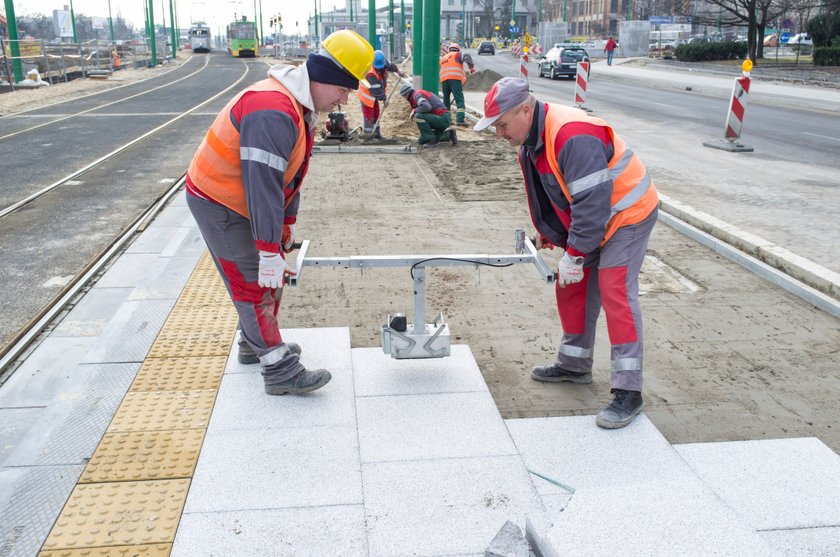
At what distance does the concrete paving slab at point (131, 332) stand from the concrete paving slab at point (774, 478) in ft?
9.99

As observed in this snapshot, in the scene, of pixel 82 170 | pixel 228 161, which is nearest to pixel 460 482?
pixel 228 161

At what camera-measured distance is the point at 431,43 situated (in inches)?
648

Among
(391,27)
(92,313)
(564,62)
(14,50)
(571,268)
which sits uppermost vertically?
(391,27)

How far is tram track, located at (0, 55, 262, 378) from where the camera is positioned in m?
4.85

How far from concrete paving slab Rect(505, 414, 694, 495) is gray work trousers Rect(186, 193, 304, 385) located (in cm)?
120

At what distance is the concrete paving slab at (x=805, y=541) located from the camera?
8.04ft

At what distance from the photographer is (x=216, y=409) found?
Answer: 3.59m

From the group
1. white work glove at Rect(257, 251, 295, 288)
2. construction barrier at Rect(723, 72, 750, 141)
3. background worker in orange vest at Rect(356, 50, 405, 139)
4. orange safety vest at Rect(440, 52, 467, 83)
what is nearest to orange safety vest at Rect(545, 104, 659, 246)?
white work glove at Rect(257, 251, 295, 288)

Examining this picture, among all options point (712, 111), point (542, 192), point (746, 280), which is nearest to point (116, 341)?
point (542, 192)

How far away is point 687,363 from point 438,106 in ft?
30.7

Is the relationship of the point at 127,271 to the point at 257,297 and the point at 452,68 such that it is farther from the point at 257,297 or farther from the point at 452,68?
the point at 452,68

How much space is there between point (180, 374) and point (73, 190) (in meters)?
6.37

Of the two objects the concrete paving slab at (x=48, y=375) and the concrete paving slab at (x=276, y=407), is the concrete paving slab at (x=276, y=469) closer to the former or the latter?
the concrete paving slab at (x=276, y=407)

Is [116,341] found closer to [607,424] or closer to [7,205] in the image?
[607,424]
